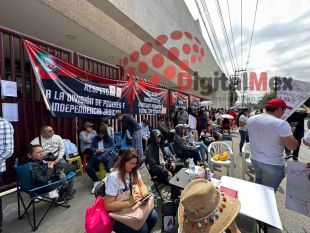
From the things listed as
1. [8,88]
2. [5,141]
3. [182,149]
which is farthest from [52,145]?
[182,149]

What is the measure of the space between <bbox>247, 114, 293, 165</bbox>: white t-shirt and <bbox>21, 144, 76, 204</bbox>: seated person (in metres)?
3.06

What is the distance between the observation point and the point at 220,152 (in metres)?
5.41

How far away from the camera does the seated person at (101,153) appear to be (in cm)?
410

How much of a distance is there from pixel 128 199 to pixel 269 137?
1.98 m

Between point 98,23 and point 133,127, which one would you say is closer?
point 133,127

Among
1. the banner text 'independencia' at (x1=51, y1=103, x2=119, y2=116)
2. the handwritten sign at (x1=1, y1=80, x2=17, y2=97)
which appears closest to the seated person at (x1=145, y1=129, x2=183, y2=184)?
the banner text 'independencia' at (x1=51, y1=103, x2=119, y2=116)

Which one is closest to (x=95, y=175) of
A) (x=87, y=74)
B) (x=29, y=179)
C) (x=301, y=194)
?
(x=29, y=179)

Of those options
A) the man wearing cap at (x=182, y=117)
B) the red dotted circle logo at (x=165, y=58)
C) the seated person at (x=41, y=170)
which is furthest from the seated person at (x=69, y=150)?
the red dotted circle logo at (x=165, y=58)

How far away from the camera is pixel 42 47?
4.22 meters

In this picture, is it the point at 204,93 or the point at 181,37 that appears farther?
the point at 204,93

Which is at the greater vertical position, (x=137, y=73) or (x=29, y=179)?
(x=137, y=73)

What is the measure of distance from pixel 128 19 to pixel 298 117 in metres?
6.93

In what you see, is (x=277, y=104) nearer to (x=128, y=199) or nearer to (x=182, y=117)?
(x=128, y=199)

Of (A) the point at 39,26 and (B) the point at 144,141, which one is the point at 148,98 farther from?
(A) the point at 39,26
